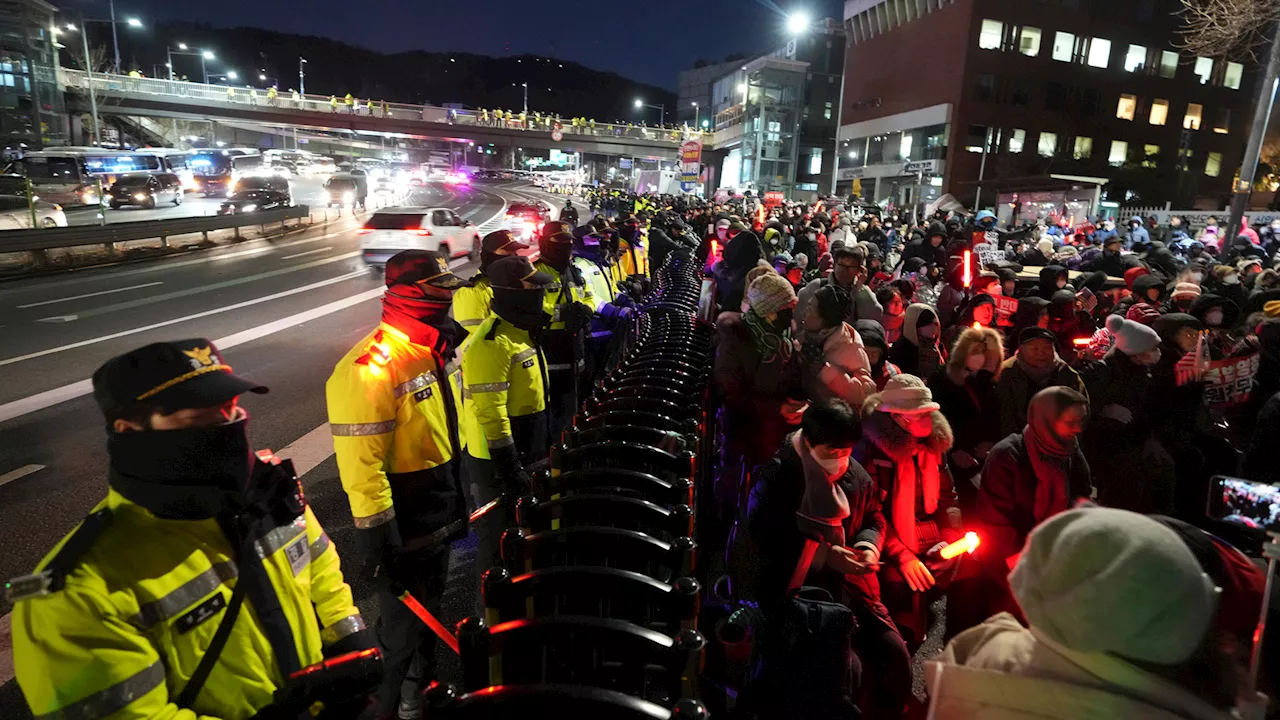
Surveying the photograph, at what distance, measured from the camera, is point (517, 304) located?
422 cm

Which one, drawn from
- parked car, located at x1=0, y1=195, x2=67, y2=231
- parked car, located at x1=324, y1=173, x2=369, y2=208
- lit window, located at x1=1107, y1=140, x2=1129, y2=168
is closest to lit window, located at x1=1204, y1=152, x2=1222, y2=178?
lit window, located at x1=1107, y1=140, x2=1129, y2=168

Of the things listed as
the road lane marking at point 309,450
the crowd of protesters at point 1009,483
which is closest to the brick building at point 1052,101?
the crowd of protesters at point 1009,483

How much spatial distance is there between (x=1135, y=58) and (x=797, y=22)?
106 ft

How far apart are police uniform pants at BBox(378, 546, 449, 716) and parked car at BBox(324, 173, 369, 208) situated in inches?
1644

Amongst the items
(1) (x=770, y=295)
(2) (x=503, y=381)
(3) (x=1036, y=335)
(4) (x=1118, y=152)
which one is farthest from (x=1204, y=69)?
(2) (x=503, y=381)

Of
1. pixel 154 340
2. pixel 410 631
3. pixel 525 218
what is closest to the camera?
pixel 410 631

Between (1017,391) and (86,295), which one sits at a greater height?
(1017,391)

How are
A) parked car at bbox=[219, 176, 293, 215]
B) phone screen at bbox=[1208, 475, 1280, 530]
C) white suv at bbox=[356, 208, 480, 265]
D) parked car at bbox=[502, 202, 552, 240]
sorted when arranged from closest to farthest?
phone screen at bbox=[1208, 475, 1280, 530], white suv at bbox=[356, 208, 480, 265], parked car at bbox=[502, 202, 552, 240], parked car at bbox=[219, 176, 293, 215]

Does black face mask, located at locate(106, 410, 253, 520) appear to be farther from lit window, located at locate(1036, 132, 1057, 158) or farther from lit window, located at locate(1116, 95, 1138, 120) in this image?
lit window, located at locate(1116, 95, 1138, 120)

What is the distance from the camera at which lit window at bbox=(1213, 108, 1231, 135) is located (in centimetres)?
5688

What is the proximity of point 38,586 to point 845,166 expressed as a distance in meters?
70.2

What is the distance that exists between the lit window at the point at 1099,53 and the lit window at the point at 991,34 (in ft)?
28.4

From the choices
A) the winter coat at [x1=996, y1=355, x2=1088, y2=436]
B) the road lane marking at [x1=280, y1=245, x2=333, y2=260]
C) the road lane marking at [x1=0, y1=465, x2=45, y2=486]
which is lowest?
the road lane marking at [x1=0, y1=465, x2=45, y2=486]

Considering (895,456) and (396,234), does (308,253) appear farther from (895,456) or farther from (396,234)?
(895,456)
